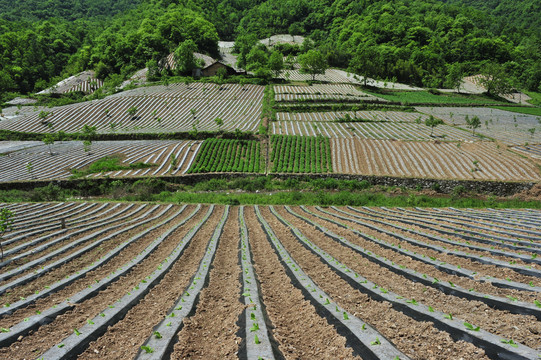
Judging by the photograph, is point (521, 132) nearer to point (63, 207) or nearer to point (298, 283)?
point (298, 283)

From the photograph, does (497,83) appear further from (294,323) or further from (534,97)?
(294,323)

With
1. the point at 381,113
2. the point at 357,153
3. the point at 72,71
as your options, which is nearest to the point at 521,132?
the point at 381,113

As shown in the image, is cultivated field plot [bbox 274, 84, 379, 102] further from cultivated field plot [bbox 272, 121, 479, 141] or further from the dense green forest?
Answer: the dense green forest

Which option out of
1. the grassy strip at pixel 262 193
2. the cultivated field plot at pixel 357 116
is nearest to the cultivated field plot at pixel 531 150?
the grassy strip at pixel 262 193

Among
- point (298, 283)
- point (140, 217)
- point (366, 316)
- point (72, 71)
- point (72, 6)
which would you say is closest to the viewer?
point (366, 316)

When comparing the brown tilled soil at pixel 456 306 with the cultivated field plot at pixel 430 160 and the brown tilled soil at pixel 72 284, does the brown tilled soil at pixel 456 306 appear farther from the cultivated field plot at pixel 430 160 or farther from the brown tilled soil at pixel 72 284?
the cultivated field plot at pixel 430 160

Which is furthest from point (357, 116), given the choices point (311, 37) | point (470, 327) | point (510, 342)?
point (311, 37)

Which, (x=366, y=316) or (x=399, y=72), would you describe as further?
(x=399, y=72)
